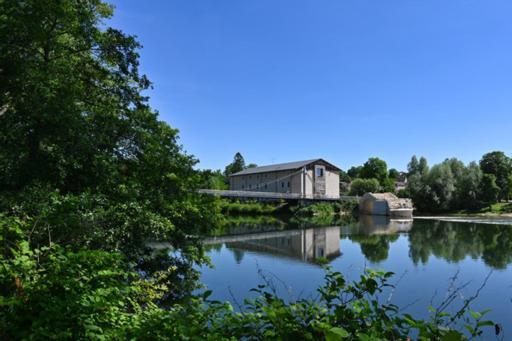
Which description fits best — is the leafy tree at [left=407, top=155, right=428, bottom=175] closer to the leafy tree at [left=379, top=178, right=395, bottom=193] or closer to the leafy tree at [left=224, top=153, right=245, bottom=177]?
the leafy tree at [left=379, top=178, right=395, bottom=193]

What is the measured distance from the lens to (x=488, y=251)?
16.8 m

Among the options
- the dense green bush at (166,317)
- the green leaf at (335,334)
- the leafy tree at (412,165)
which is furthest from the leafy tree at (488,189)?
the green leaf at (335,334)

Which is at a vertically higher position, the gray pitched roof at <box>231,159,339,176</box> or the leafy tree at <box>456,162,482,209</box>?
the gray pitched roof at <box>231,159,339,176</box>

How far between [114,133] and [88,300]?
6.20m

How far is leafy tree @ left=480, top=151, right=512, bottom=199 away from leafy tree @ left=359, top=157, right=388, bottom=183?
53.5 feet

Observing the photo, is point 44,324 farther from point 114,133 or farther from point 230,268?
point 230,268

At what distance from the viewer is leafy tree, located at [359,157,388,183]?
6575cm

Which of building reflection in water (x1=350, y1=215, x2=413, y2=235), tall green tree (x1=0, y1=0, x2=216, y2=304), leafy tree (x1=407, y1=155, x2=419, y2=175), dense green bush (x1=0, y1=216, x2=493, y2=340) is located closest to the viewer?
dense green bush (x1=0, y1=216, x2=493, y2=340)

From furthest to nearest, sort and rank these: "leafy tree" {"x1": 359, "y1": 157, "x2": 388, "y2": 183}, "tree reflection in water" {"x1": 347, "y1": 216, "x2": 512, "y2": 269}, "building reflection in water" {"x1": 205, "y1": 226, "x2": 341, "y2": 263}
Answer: "leafy tree" {"x1": 359, "y1": 157, "x2": 388, "y2": 183} → "building reflection in water" {"x1": 205, "y1": 226, "x2": 341, "y2": 263} → "tree reflection in water" {"x1": 347, "y1": 216, "x2": 512, "y2": 269}

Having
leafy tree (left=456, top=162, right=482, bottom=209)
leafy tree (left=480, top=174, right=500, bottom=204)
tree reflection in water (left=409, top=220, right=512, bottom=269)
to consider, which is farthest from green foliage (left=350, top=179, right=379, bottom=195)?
tree reflection in water (left=409, top=220, right=512, bottom=269)

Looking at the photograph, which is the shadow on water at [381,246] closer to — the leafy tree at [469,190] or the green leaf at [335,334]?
the green leaf at [335,334]

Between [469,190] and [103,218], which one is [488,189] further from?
[103,218]

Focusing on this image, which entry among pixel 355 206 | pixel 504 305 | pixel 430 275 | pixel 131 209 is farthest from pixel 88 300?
pixel 355 206

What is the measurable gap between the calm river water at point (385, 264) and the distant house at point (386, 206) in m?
20.1
